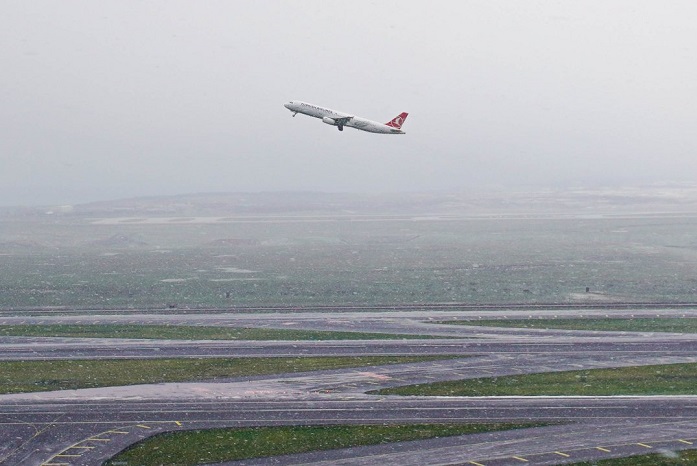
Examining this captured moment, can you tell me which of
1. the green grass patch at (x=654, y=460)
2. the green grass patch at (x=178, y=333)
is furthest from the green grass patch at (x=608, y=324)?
the green grass patch at (x=654, y=460)

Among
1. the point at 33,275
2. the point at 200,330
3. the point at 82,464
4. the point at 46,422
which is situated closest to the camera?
the point at 82,464

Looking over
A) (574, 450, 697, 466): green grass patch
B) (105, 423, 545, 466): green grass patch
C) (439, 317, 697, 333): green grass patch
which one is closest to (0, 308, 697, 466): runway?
(574, 450, 697, 466): green grass patch

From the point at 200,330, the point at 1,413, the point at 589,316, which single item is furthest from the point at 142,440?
the point at 589,316

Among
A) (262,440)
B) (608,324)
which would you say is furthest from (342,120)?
(262,440)

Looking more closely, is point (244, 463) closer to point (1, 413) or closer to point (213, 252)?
point (1, 413)

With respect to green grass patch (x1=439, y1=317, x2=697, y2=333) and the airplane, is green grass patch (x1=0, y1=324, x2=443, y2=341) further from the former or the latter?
the airplane

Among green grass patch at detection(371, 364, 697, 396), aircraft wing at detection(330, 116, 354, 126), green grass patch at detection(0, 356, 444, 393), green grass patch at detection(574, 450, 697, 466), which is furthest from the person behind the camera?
aircraft wing at detection(330, 116, 354, 126)

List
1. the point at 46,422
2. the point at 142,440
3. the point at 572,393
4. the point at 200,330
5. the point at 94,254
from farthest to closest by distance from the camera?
the point at 94,254
the point at 200,330
the point at 572,393
the point at 46,422
the point at 142,440
